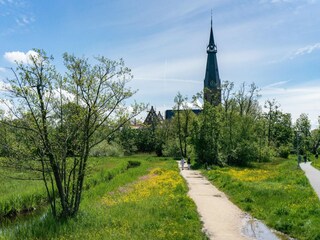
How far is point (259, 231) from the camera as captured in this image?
484 inches

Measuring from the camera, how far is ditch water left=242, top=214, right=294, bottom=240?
11.5 m

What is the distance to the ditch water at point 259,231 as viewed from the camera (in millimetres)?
11547

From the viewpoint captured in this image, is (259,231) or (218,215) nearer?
(259,231)

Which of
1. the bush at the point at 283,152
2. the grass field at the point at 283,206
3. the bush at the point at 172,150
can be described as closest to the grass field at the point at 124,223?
the grass field at the point at 283,206

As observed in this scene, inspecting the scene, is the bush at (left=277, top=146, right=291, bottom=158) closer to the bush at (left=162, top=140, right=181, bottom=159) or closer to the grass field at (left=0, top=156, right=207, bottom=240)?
the bush at (left=162, top=140, right=181, bottom=159)

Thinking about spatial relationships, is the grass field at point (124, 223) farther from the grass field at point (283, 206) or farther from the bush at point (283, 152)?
the bush at point (283, 152)

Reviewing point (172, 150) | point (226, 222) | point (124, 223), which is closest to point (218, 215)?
point (226, 222)

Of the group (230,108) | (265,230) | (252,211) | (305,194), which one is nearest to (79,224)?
(265,230)

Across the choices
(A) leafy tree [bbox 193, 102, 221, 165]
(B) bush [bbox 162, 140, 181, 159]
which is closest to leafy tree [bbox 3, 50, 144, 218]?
(A) leafy tree [bbox 193, 102, 221, 165]

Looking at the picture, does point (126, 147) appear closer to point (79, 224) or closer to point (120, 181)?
point (120, 181)

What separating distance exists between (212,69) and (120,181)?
286 ft

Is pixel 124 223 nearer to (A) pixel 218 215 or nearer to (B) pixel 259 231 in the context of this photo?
(A) pixel 218 215

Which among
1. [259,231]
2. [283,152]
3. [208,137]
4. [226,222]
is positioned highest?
[208,137]

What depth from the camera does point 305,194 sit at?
1709 centimetres
